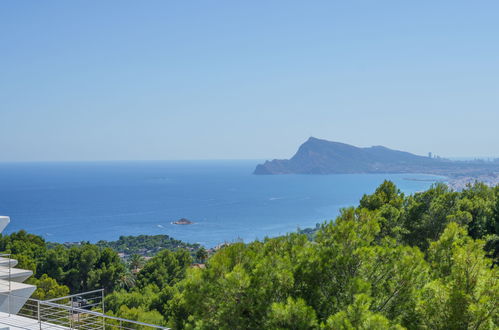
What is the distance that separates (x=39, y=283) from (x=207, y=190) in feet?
467

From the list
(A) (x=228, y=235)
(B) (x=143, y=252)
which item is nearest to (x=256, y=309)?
(B) (x=143, y=252)

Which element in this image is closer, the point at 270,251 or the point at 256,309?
the point at 256,309

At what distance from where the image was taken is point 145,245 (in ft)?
234

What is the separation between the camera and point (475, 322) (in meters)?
6.11

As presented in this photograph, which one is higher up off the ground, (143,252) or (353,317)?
(353,317)

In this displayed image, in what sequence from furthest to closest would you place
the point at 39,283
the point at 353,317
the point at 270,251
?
the point at 39,283 < the point at 270,251 < the point at 353,317

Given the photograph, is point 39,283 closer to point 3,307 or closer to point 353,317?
point 3,307

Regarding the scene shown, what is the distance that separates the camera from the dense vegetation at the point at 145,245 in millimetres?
68938

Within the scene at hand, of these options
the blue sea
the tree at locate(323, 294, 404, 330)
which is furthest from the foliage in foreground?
the blue sea

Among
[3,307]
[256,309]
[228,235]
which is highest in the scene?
[256,309]

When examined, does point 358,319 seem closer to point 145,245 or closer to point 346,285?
point 346,285

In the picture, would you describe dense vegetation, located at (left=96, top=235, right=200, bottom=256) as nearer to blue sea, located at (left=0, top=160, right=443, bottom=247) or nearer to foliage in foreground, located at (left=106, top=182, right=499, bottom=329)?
blue sea, located at (left=0, top=160, right=443, bottom=247)

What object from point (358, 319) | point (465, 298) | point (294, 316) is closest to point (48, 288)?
point (294, 316)

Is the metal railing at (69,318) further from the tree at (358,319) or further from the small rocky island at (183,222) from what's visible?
the small rocky island at (183,222)
